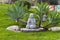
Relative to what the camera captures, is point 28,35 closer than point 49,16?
Yes

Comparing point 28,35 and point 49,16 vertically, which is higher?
point 49,16

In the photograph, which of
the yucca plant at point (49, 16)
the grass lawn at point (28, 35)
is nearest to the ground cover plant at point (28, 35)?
the grass lawn at point (28, 35)

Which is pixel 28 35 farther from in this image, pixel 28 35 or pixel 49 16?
pixel 49 16

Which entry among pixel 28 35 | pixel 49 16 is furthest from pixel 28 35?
pixel 49 16

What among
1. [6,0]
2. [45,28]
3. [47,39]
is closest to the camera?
[47,39]

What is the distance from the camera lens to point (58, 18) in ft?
39.6

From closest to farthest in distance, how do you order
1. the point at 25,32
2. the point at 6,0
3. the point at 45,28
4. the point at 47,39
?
the point at 47,39 < the point at 25,32 < the point at 45,28 < the point at 6,0

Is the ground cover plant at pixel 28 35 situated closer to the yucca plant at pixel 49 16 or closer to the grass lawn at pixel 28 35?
the grass lawn at pixel 28 35

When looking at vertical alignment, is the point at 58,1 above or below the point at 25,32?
below

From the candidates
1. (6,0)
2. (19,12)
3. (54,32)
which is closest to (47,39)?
(54,32)

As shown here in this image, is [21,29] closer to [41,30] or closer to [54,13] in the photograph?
[41,30]

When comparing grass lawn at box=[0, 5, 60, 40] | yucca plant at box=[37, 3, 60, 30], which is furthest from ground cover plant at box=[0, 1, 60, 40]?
yucca plant at box=[37, 3, 60, 30]

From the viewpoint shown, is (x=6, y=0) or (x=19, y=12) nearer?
(x=19, y=12)

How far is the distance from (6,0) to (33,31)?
27.6 m
